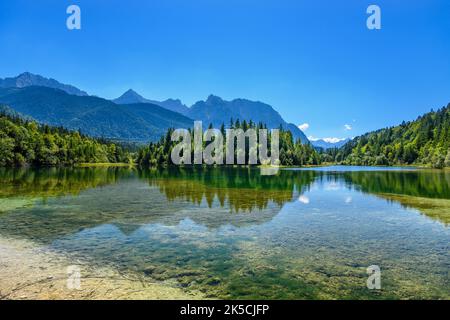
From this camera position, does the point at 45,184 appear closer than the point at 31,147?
Yes

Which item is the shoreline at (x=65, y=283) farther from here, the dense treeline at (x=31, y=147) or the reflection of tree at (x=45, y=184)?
the dense treeline at (x=31, y=147)

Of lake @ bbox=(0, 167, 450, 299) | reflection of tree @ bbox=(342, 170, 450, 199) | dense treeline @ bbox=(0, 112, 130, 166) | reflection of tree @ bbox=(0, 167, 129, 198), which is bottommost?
lake @ bbox=(0, 167, 450, 299)

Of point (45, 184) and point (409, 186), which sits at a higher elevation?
point (45, 184)

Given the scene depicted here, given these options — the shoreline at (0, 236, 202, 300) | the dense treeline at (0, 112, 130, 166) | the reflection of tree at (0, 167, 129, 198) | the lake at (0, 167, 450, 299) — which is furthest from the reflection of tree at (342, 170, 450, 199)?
the dense treeline at (0, 112, 130, 166)

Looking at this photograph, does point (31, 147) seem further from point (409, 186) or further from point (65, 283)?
point (65, 283)

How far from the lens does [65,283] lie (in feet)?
47.7

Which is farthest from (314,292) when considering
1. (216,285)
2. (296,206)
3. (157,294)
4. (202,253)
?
(296,206)

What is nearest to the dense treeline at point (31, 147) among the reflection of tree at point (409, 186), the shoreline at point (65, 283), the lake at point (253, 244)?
the lake at point (253, 244)

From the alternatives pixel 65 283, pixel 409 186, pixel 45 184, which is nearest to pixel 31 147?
pixel 45 184

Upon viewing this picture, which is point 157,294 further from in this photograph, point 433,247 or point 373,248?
point 433,247

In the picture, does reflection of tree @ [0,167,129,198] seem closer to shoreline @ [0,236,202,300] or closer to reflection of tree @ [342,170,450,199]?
shoreline @ [0,236,202,300]

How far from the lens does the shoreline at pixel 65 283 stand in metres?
13.3

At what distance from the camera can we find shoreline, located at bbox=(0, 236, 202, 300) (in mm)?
13312
